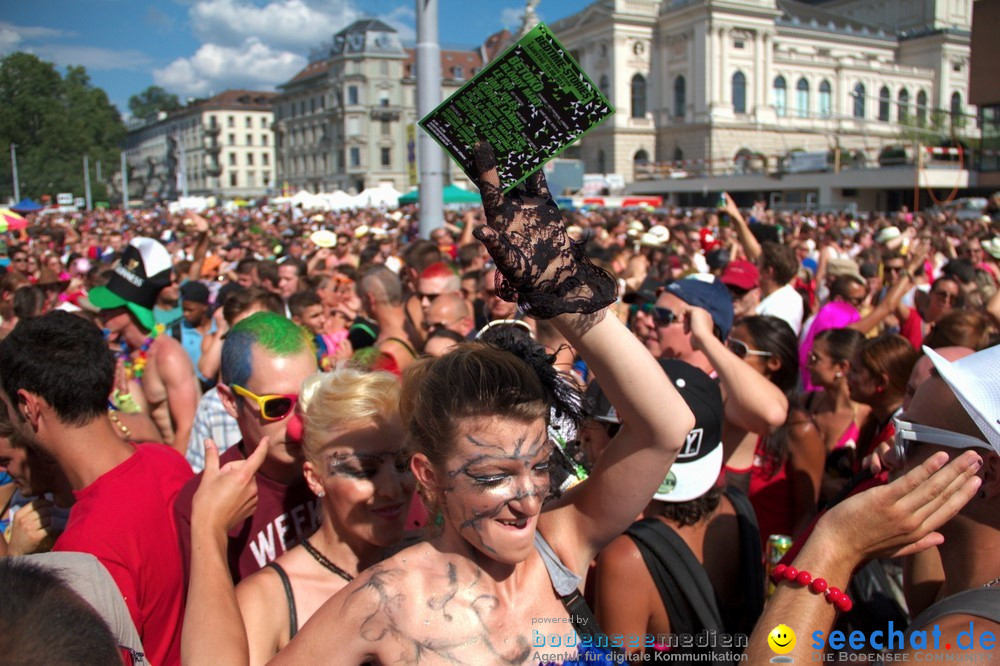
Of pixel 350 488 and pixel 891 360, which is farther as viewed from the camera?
pixel 891 360

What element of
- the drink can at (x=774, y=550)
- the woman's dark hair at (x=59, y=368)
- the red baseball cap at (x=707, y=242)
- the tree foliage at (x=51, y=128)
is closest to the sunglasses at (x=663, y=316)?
the drink can at (x=774, y=550)

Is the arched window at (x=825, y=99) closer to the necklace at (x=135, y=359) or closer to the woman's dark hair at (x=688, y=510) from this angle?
the necklace at (x=135, y=359)

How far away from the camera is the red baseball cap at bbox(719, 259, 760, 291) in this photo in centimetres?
550

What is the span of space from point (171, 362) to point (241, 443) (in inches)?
68.5

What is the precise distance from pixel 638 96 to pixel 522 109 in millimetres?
74884

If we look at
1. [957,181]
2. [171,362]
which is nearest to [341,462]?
[171,362]

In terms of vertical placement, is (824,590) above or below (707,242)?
below

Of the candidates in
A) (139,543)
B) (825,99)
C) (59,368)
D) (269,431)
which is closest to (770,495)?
(269,431)

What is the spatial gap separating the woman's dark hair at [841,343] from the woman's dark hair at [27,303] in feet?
17.7

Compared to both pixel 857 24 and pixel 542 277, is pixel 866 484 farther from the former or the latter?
pixel 857 24

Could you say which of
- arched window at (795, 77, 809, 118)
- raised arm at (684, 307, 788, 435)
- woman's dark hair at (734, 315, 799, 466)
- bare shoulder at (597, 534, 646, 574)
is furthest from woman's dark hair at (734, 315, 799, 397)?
arched window at (795, 77, 809, 118)

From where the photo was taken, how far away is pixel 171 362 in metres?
4.19

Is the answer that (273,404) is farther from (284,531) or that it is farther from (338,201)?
(338,201)
